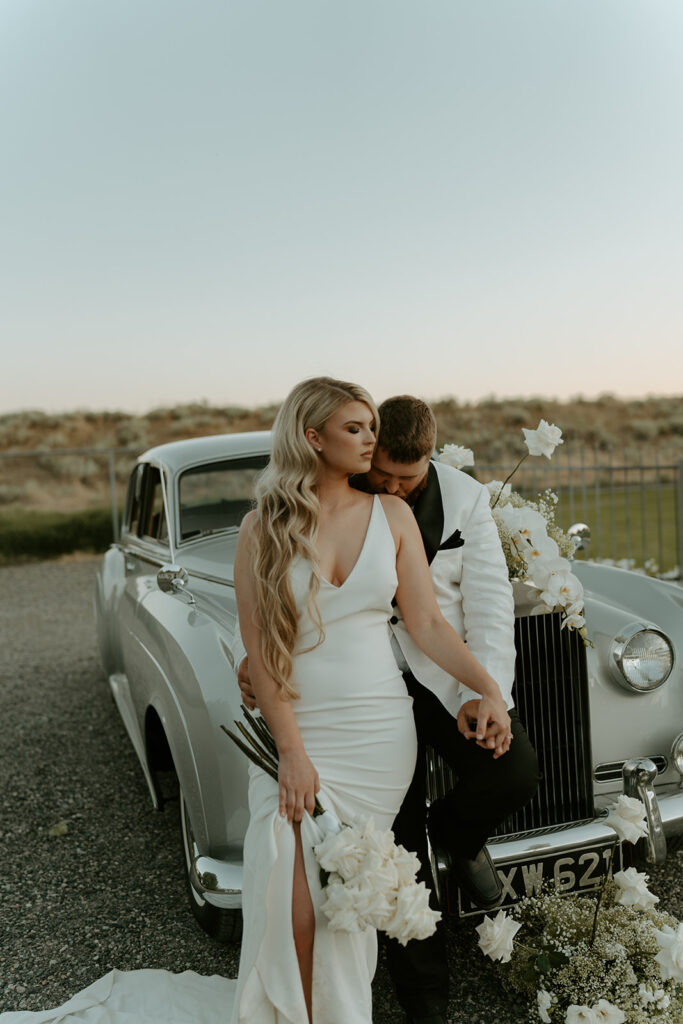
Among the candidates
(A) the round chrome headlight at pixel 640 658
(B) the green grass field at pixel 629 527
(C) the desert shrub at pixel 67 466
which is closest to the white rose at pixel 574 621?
(A) the round chrome headlight at pixel 640 658

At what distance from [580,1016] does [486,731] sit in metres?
0.80

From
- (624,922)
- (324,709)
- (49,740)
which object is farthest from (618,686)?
(49,740)

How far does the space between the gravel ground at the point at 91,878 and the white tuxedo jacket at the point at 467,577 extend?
1.04 meters

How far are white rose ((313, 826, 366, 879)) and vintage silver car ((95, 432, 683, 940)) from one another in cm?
59

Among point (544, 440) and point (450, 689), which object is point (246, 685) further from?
point (544, 440)

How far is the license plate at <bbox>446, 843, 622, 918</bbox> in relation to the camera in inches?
91.0

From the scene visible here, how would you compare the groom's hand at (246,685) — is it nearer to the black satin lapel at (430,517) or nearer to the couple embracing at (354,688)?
the couple embracing at (354,688)

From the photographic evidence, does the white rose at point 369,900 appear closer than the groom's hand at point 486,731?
Yes

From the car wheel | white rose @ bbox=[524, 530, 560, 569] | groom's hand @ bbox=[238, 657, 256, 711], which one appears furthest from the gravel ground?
white rose @ bbox=[524, 530, 560, 569]

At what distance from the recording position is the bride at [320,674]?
1814mm

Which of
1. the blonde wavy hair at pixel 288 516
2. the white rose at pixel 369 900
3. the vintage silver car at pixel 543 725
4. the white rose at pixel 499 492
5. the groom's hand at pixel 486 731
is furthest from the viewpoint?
the white rose at pixel 499 492

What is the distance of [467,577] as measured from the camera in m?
2.28

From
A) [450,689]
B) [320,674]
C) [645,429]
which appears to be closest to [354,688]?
[320,674]

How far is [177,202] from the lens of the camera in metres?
13.6
